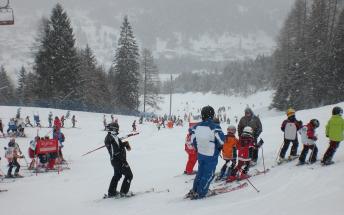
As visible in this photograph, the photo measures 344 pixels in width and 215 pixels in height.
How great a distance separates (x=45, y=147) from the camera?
15609mm

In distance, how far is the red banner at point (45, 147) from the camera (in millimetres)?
15523

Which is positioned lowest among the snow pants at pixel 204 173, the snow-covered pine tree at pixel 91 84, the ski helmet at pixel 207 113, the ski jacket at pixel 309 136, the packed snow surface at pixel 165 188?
the packed snow surface at pixel 165 188

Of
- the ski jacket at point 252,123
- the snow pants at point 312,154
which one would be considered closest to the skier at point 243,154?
the snow pants at point 312,154

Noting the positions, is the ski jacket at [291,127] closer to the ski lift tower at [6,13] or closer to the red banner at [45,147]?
the red banner at [45,147]

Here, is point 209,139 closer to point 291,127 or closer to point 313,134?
point 313,134

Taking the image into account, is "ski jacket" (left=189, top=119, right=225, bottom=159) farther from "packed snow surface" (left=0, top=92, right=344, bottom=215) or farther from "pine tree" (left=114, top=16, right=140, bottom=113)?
"pine tree" (left=114, top=16, right=140, bottom=113)

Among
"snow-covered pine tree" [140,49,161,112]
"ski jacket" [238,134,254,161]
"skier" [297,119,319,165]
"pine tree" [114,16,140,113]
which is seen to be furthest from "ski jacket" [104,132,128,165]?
"snow-covered pine tree" [140,49,161,112]

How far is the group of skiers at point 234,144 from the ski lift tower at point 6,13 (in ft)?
39.2

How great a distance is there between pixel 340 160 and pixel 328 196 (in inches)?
148

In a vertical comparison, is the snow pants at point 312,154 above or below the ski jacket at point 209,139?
below

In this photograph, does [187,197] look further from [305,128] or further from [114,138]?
[305,128]

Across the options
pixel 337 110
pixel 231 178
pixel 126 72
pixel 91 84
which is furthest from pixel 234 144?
pixel 126 72

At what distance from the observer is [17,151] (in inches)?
575

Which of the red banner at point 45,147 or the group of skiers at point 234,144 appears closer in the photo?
the group of skiers at point 234,144
